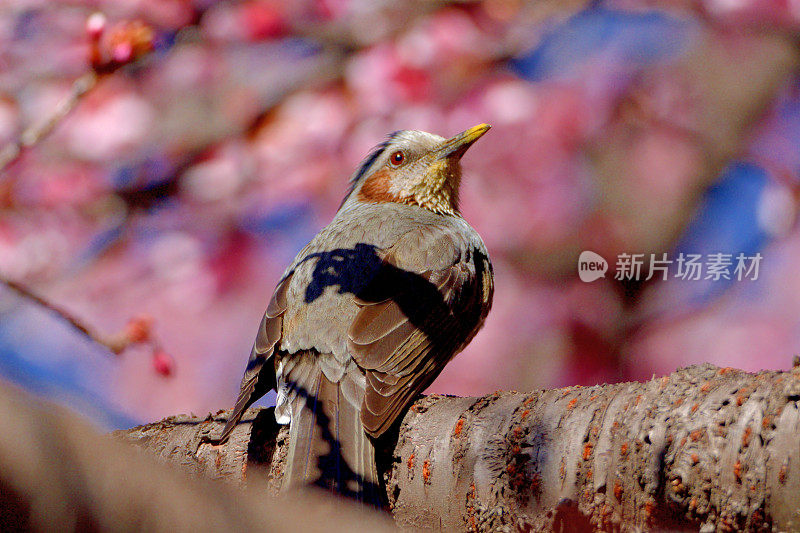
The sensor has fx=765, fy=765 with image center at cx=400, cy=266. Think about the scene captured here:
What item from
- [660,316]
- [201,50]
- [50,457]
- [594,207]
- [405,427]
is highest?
[201,50]

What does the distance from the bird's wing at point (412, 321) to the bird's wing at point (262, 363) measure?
0.32 meters

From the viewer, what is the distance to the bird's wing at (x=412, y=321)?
7.51ft

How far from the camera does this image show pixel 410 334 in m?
2.50

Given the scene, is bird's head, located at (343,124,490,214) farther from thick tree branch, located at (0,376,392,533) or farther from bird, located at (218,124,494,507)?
thick tree branch, located at (0,376,392,533)

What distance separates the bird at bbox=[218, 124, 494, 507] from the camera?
2182 millimetres

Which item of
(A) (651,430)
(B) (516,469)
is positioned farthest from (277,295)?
(A) (651,430)

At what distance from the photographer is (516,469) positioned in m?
1.89

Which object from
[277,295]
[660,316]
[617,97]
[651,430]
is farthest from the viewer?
[617,97]

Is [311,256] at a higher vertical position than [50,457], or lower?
higher

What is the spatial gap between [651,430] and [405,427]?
2.57ft

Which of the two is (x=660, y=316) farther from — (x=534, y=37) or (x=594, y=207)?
(x=534, y=37)

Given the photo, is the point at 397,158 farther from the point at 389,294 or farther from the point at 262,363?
the point at 262,363

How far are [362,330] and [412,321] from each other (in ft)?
0.61

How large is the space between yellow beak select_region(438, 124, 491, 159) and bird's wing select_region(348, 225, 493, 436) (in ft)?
1.91
